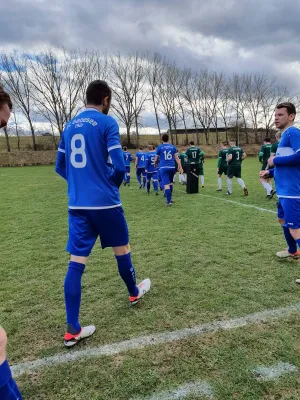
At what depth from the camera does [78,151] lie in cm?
270

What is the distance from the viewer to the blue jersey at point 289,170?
3.56 meters

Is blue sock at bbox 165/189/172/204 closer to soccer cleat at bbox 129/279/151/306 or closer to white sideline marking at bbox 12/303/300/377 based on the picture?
soccer cleat at bbox 129/279/151/306

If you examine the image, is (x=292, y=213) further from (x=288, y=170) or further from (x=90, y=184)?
(x=90, y=184)

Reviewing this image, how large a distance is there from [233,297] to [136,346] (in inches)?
50.3

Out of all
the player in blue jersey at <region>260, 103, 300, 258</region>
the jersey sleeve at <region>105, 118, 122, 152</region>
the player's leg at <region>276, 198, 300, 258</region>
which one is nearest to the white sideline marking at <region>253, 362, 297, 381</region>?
the player in blue jersey at <region>260, 103, 300, 258</region>

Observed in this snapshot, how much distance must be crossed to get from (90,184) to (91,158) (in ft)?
0.73

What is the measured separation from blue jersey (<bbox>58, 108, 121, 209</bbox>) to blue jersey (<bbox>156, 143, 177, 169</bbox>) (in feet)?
23.4

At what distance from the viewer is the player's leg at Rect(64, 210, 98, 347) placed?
2.65m

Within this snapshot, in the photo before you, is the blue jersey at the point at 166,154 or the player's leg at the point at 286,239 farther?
the blue jersey at the point at 166,154

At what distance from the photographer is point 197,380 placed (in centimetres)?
212

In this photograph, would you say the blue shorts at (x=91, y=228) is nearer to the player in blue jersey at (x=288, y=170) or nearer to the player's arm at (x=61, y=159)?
the player's arm at (x=61, y=159)

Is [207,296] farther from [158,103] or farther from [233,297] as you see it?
[158,103]

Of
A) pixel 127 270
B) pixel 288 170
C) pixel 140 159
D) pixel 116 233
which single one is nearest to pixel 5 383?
pixel 116 233

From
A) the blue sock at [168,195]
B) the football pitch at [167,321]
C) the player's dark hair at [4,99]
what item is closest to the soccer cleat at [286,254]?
the football pitch at [167,321]
